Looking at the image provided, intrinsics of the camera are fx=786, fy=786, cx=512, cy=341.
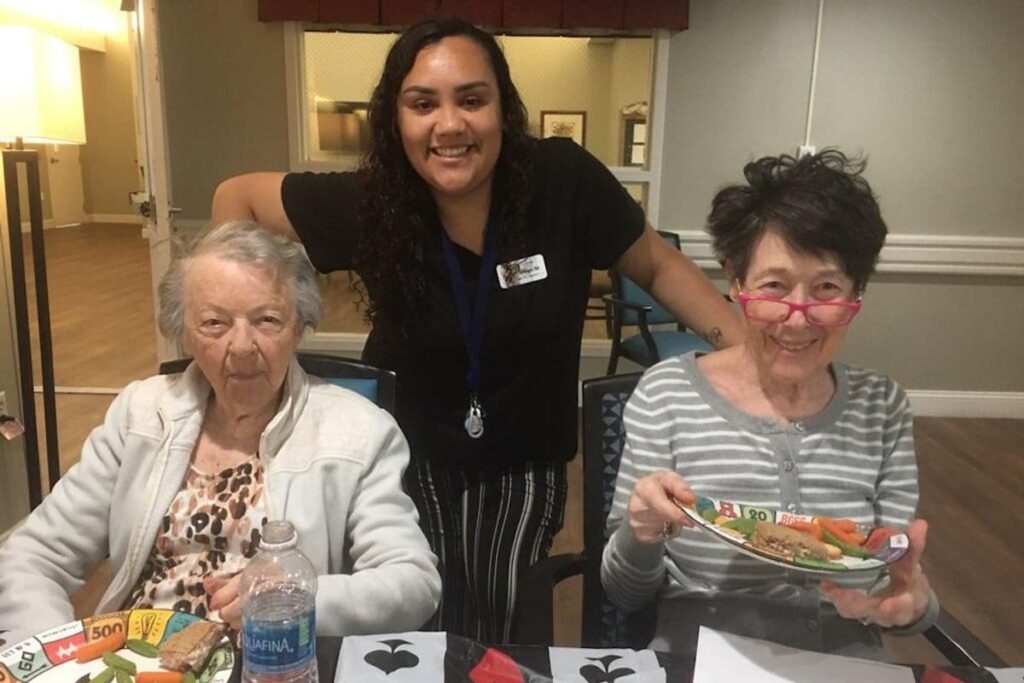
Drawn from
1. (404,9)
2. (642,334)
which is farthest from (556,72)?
(642,334)

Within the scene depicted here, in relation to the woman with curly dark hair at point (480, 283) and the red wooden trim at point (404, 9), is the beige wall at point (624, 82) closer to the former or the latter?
the red wooden trim at point (404, 9)

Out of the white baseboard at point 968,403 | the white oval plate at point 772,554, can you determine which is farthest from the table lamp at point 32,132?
the white baseboard at point 968,403

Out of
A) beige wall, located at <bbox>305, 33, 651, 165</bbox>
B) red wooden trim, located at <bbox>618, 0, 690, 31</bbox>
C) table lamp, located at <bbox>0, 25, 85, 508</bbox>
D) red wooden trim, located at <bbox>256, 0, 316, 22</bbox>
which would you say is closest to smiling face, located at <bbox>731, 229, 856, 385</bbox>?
table lamp, located at <bbox>0, 25, 85, 508</bbox>

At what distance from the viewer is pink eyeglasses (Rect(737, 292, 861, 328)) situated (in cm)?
116

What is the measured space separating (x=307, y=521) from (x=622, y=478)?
518 mm

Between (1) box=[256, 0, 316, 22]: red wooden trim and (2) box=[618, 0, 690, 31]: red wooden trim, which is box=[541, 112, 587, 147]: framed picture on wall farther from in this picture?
(1) box=[256, 0, 316, 22]: red wooden trim

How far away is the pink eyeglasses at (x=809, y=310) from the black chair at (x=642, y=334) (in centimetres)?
241

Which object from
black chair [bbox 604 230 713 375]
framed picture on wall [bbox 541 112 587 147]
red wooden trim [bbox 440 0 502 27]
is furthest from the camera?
framed picture on wall [bbox 541 112 587 147]

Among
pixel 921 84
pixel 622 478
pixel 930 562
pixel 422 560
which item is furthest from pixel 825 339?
pixel 921 84

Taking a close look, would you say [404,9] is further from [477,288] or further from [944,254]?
[944,254]

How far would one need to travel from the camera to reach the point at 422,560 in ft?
4.12

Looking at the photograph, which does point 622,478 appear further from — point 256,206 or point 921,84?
point 921,84

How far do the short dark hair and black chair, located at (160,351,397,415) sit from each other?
69 cm

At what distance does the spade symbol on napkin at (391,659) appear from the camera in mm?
954
